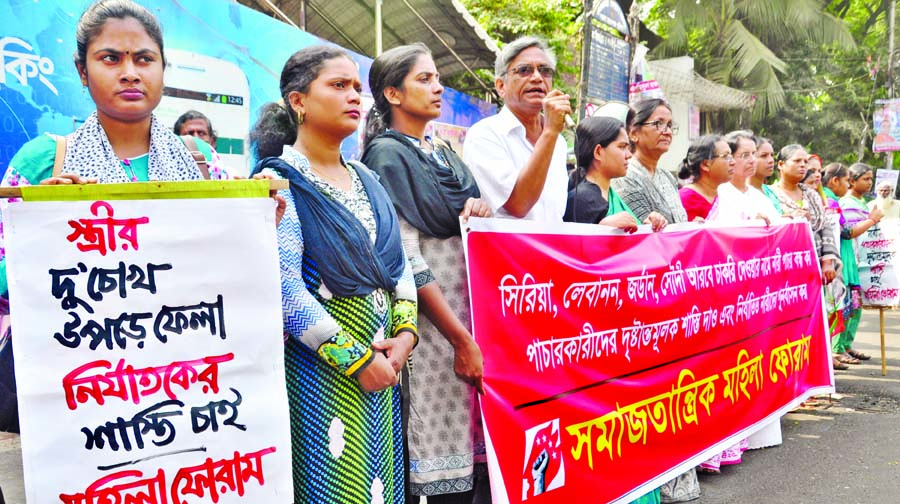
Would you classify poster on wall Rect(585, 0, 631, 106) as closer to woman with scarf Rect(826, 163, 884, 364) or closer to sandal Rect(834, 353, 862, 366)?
woman with scarf Rect(826, 163, 884, 364)

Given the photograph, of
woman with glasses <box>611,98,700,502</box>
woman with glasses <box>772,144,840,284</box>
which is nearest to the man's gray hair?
woman with glasses <box>611,98,700,502</box>

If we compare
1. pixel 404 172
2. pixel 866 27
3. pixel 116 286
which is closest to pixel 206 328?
pixel 116 286

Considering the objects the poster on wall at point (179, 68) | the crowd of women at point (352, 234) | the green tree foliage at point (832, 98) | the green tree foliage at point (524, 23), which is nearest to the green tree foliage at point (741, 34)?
the green tree foliage at point (832, 98)

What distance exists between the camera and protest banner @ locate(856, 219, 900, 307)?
745 cm

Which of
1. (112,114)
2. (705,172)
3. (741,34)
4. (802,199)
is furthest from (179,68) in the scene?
(741,34)

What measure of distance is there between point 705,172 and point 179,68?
3114mm

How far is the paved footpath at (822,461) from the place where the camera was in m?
3.93

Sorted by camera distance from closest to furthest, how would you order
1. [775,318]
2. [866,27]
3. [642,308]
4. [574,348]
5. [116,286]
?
[116,286] < [574,348] < [642,308] < [775,318] < [866,27]

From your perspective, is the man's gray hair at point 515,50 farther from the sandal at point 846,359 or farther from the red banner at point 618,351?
the sandal at point 846,359

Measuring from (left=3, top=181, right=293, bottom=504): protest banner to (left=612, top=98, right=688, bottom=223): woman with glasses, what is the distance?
2.31 meters

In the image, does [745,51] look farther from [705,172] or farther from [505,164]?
[505,164]

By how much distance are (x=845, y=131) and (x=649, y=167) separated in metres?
21.4

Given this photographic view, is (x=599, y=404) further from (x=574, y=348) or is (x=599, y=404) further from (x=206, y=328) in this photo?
(x=206, y=328)

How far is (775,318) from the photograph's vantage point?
4.66 m
